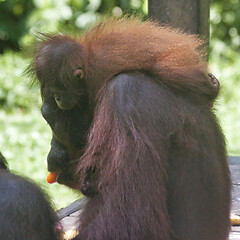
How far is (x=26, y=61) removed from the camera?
6.91 m

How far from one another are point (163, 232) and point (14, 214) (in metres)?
0.57

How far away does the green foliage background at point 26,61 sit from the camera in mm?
6949

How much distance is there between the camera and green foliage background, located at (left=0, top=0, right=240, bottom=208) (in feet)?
22.8

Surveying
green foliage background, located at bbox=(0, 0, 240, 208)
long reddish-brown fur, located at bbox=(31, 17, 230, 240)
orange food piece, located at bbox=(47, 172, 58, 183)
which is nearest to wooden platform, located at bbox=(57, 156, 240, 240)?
orange food piece, located at bbox=(47, 172, 58, 183)

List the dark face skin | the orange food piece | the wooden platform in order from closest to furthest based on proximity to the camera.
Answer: the dark face skin → the orange food piece → the wooden platform

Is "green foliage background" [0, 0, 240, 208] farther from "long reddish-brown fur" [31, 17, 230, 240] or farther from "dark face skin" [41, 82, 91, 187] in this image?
"long reddish-brown fur" [31, 17, 230, 240]

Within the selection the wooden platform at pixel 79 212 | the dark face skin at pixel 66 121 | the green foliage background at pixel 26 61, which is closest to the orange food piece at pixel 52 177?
the dark face skin at pixel 66 121

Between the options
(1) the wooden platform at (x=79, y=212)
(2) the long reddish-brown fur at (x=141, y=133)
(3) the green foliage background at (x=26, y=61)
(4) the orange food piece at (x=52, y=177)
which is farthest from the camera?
(3) the green foliage background at (x=26, y=61)

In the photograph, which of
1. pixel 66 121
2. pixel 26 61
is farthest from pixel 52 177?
pixel 26 61

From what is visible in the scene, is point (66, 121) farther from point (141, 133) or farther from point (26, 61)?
point (26, 61)

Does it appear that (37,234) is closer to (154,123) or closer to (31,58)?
(154,123)

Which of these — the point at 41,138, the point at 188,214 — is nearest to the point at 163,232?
the point at 188,214

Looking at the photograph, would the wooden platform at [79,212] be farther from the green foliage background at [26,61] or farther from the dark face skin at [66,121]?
the green foliage background at [26,61]

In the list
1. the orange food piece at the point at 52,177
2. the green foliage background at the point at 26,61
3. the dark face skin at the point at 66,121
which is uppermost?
the dark face skin at the point at 66,121
